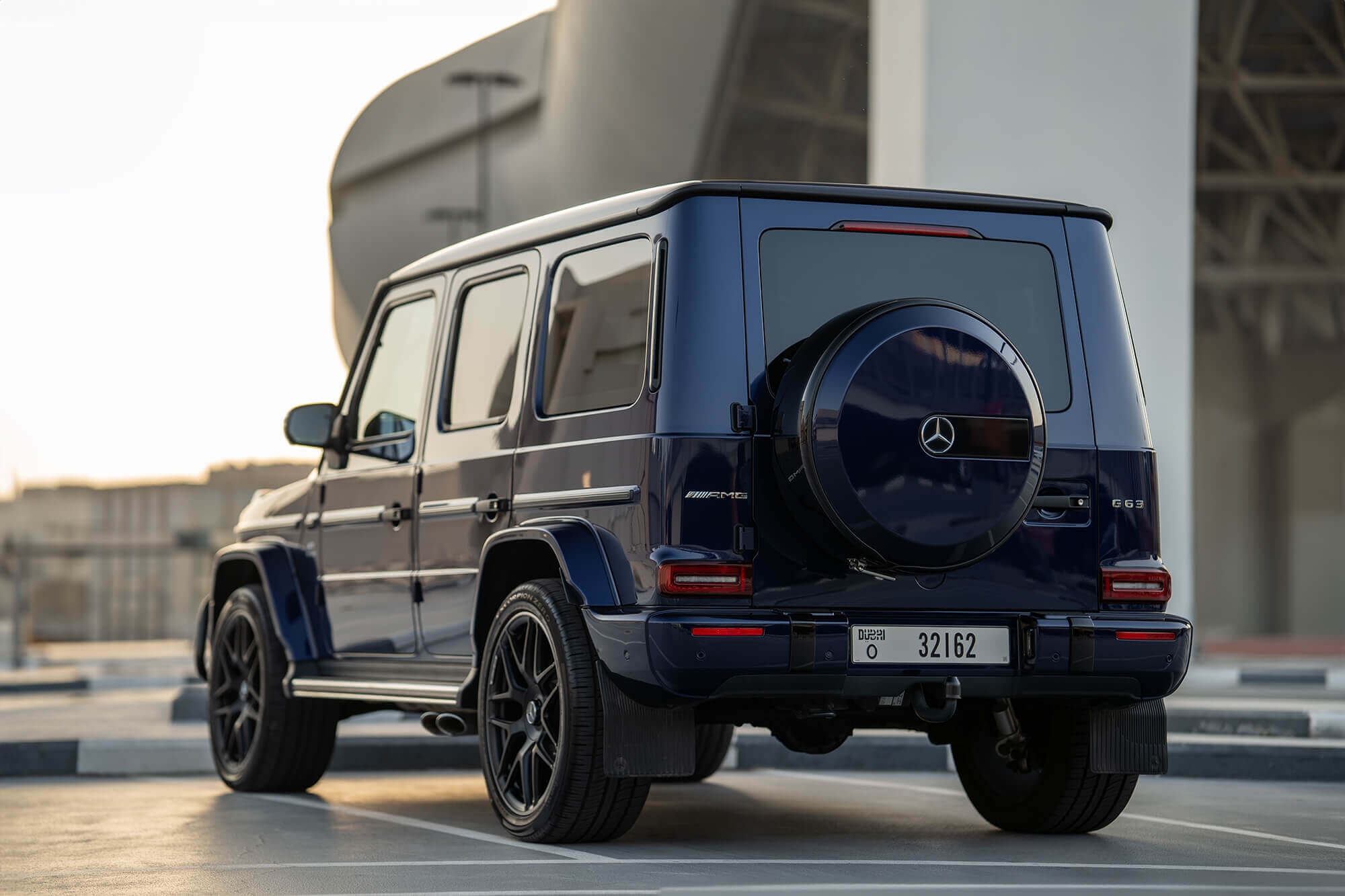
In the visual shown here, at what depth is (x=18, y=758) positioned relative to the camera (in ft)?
30.9

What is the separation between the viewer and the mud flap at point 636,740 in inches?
233

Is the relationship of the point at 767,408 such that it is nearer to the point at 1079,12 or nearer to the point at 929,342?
the point at 929,342

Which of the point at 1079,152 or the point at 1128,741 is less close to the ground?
the point at 1079,152

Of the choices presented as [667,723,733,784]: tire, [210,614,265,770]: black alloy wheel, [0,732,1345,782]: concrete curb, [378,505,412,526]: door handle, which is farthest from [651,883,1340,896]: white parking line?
[0,732,1345,782]: concrete curb

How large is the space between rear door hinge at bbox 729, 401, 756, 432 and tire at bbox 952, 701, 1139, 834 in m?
1.48

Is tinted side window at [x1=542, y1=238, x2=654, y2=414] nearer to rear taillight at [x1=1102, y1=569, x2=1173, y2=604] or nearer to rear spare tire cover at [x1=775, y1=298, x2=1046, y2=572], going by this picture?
rear spare tire cover at [x1=775, y1=298, x2=1046, y2=572]

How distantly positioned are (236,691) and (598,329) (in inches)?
124

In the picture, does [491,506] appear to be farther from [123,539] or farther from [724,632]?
[123,539]

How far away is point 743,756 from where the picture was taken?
9.94 metres

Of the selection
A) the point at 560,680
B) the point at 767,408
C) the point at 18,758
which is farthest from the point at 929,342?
the point at 18,758

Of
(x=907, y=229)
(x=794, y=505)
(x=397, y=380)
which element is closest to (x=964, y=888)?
(x=794, y=505)

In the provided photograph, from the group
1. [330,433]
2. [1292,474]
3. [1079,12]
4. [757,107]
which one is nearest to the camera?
[330,433]

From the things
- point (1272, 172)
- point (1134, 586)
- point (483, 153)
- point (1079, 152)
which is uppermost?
point (483, 153)

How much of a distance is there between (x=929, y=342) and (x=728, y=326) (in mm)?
605
